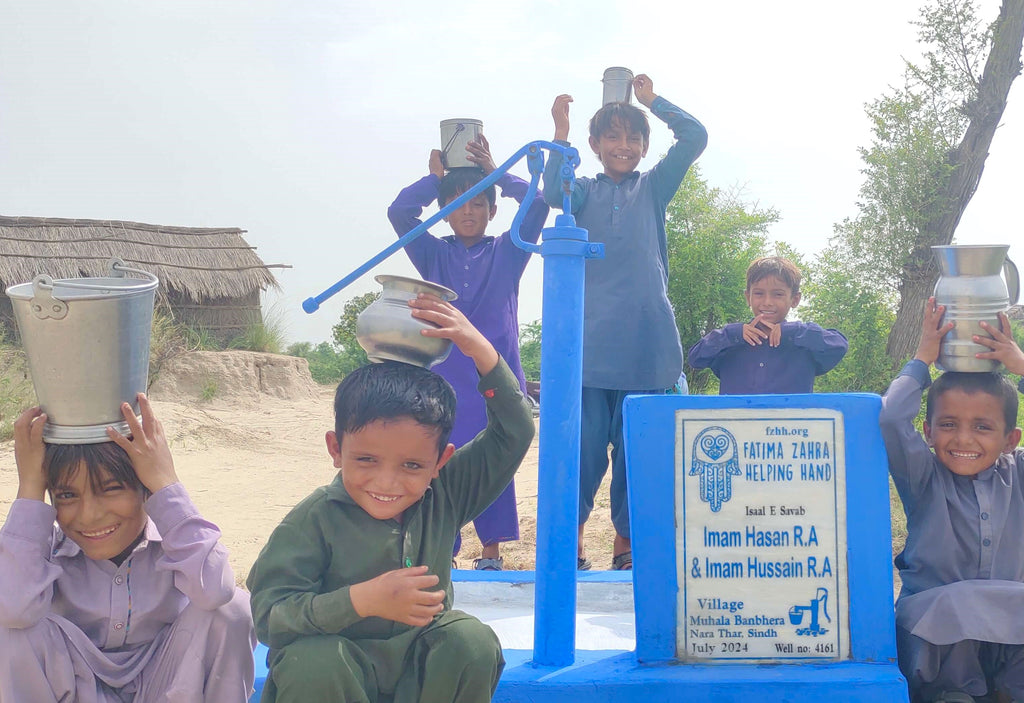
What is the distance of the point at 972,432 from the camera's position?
2271mm

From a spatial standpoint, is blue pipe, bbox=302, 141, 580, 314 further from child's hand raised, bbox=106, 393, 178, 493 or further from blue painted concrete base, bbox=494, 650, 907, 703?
blue painted concrete base, bbox=494, 650, 907, 703

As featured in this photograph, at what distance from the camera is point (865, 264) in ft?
27.8

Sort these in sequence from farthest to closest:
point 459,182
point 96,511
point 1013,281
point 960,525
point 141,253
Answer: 1. point 141,253
2. point 459,182
3. point 1013,281
4. point 960,525
5. point 96,511

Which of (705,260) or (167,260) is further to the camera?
(167,260)

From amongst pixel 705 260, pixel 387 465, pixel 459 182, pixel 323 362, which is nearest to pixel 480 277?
pixel 459 182

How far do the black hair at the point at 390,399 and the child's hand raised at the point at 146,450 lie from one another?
0.40 meters

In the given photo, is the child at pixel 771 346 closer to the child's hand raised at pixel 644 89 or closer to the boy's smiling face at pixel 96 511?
the child's hand raised at pixel 644 89

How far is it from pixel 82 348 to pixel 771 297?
2.52 m

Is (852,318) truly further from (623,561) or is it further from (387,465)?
(387,465)

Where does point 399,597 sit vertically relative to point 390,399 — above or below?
below

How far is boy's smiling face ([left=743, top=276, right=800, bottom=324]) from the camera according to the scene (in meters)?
3.54

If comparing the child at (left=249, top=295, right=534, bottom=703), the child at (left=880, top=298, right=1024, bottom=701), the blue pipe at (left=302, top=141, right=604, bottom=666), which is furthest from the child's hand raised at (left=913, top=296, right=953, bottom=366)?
the child at (left=249, top=295, right=534, bottom=703)

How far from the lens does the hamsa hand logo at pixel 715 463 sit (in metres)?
2.19

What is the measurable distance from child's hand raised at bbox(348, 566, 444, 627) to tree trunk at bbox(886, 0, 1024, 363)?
6865 millimetres
